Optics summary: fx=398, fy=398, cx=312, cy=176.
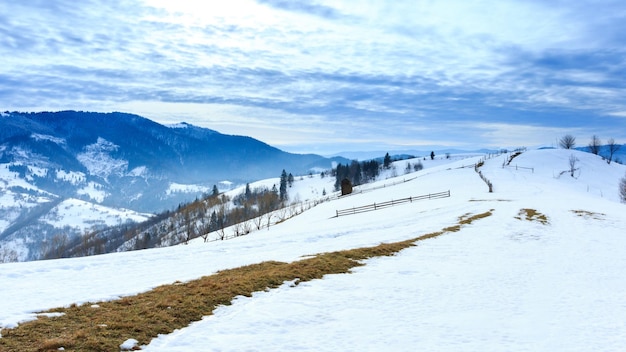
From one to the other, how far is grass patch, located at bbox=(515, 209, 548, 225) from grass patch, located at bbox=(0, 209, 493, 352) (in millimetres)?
28273

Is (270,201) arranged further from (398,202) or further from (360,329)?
(360,329)

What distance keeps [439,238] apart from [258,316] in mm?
20586

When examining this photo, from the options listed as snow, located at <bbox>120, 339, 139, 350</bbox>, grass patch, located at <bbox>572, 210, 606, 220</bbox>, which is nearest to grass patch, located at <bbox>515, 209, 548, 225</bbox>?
grass patch, located at <bbox>572, 210, 606, 220</bbox>

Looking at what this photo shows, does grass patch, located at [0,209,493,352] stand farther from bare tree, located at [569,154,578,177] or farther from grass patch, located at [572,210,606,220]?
bare tree, located at [569,154,578,177]

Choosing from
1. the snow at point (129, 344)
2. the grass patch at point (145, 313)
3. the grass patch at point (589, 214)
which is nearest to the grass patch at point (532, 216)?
the grass patch at point (589, 214)

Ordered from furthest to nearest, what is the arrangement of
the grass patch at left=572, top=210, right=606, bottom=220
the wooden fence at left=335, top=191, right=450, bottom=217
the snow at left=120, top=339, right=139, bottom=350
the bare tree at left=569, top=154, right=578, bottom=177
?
the bare tree at left=569, top=154, right=578, bottom=177
the wooden fence at left=335, top=191, right=450, bottom=217
the grass patch at left=572, top=210, right=606, bottom=220
the snow at left=120, top=339, right=139, bottom=350

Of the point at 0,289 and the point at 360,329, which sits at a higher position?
the point at 0,289

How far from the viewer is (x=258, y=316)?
12219 mm

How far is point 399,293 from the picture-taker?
15453mm

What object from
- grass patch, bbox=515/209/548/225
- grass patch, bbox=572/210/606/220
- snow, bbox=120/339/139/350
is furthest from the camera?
grass patch, bbox=572/210/606/220

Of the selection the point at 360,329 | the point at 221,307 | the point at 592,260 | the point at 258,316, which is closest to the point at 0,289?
the point at 221,307

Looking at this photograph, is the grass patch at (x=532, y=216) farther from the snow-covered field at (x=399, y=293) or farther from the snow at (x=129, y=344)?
the snow at (x=129, y=344)

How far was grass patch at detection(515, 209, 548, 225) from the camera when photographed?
128ft

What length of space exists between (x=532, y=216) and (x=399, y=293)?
1262 inches
